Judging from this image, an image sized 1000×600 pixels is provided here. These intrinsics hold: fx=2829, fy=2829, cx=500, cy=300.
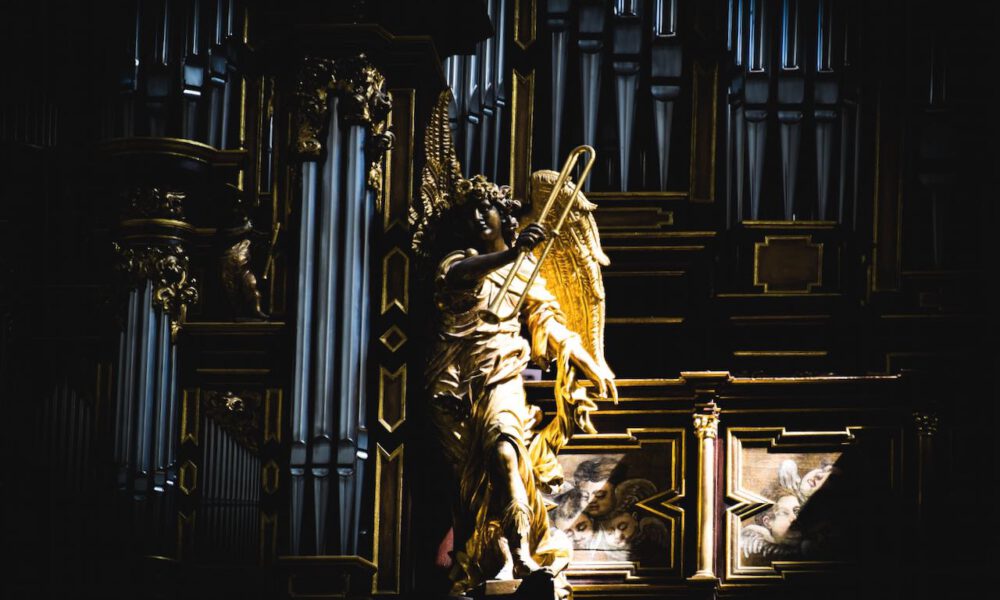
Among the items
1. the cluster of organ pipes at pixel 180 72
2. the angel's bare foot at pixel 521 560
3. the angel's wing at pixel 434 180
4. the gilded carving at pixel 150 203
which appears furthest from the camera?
the cluster of organ pipes at pixel 180 72

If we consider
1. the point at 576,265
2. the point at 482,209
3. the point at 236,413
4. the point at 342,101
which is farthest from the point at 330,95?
the point at 236,413

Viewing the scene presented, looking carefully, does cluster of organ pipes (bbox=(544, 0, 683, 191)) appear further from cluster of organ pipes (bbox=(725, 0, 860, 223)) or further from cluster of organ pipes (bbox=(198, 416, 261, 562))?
cluster of organ pipes (bbox=(198, 416, 261, 562))

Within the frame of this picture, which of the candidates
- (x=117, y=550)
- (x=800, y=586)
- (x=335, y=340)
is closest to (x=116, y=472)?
(x=117, y=550)

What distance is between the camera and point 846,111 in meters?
16.0

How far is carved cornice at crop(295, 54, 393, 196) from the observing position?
14.7 m

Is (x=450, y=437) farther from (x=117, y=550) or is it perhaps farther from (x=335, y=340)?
(x=117, y=550)

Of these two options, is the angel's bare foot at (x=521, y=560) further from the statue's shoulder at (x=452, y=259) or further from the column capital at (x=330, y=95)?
the column capital at (x=330, y=95)

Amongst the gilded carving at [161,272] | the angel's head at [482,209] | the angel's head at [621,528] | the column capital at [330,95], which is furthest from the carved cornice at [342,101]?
the angel's head at [621,528]

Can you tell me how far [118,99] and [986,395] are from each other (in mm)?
5156

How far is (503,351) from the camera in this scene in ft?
47.4

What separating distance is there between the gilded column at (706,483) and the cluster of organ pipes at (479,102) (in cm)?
199

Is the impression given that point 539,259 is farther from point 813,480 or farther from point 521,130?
point 813,480

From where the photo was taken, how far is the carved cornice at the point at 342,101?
14.7 meters

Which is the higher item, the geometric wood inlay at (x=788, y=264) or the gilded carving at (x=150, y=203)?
the gilded carving at (x=150, y=203)
